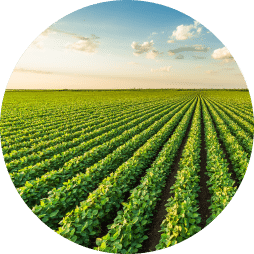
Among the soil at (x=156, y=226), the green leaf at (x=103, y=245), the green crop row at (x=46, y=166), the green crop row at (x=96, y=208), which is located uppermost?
the green crop row at (x=46, y=166)

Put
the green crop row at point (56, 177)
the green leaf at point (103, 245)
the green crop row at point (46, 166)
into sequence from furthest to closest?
the green crop row at point (46, 166)
the green crop row at point (56, 177)
the green leaf at point (103, 245)

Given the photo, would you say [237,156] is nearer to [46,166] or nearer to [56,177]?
[56,177]

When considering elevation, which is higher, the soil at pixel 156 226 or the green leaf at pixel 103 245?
the green leaf at pixel 103 245

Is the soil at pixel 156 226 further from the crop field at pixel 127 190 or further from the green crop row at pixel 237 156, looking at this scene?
the green crop row at pixel 237 156

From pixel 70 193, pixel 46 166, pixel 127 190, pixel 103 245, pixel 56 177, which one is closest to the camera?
pixel 103 245

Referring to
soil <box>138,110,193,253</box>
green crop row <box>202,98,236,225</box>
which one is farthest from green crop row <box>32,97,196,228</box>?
green crop row <box>202,98,236,225</box>

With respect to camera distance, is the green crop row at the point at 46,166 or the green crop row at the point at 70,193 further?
the green crop row at the point at 46,166

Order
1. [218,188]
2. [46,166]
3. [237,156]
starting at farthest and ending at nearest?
[237,156] < [46,166] < [218,188]

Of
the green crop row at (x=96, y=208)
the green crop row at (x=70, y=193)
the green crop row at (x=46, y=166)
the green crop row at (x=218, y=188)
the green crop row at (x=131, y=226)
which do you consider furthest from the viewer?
the green crop row at (x=46, y=166)

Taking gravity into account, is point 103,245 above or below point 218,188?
below

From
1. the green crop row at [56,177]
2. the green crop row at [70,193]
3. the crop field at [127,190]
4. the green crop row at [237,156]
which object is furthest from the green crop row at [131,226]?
the green crop row at [237,156]

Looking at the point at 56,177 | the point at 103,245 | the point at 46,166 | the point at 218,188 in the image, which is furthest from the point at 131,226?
the point at 46,166

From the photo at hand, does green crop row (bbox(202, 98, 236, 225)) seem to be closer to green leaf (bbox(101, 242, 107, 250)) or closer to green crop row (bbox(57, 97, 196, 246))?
green crop row (bbox(57, 97, 196, 246))

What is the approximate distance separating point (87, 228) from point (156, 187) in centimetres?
273
